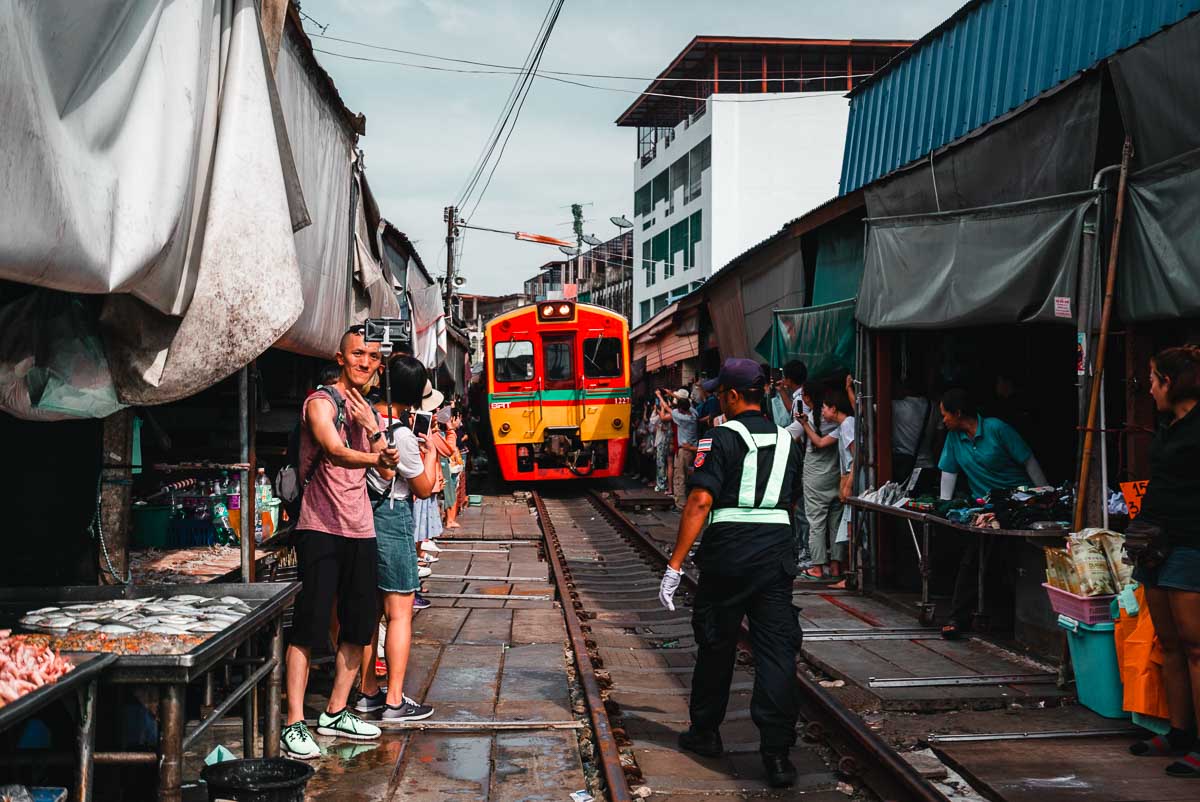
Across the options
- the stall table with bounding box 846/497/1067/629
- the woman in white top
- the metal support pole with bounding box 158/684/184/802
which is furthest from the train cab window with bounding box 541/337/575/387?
the metal support pole with bounding box 158/684/184/802

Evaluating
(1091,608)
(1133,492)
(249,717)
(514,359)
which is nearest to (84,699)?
(249,717)

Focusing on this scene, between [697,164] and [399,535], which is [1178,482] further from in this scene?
[697,164]

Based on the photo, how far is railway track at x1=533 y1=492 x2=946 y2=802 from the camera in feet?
15.6

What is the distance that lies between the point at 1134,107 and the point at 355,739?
5324mm

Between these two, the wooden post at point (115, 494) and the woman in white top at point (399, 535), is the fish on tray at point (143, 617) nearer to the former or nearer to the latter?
the wooden post at point (115, 494)

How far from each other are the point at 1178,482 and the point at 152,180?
4290 millimetres

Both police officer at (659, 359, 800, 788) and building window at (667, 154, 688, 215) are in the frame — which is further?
building window at (667, 154, 688, 215)

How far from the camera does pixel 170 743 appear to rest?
332cm

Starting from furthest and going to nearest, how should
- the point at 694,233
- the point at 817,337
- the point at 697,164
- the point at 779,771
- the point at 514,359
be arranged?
the point at 694,233
the point at 697,164
the point at 514,359
the point at 817,337
the point at 779,771

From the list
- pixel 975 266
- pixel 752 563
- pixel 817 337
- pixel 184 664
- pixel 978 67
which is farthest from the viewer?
pixel 817 337

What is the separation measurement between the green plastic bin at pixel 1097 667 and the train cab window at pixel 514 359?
13.8m

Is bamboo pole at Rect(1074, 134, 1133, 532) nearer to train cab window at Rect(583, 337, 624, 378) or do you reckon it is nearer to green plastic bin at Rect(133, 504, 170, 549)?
green plastic bin at Rect(133, 504, 170, 549)

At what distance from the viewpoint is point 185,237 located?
11.6 feet

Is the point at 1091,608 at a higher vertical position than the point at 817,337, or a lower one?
lower
